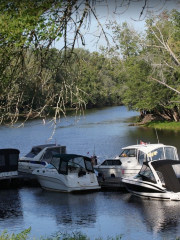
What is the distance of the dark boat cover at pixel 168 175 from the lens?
2110 centimetres

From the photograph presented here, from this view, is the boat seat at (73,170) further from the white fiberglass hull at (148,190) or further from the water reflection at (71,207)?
the white fiberglass hull at (148,190)

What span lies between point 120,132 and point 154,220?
32.7 m

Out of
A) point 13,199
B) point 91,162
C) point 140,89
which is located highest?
point 140,89

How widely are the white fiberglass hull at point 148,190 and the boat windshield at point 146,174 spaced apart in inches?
8.5

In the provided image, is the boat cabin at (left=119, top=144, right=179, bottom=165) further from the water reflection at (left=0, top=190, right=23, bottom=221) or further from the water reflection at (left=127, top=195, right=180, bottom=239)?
the water reflection at (left=0, top=190, right=23, bottom=221)

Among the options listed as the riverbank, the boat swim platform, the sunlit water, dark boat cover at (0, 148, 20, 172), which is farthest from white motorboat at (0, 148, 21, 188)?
the riverbank

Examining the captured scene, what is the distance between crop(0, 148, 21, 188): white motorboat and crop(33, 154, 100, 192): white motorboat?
2.15 m

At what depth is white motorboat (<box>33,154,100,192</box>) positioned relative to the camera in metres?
23.8

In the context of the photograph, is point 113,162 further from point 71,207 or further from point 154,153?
point 71,207

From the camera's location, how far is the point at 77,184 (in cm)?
2386

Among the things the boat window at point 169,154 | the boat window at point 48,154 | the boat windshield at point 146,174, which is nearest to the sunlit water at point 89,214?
the boat windshield at point 146,174

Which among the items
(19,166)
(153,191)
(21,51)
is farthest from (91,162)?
(21,51)

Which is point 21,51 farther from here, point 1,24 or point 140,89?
point 140,89

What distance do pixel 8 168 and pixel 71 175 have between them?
4105 millimetres
